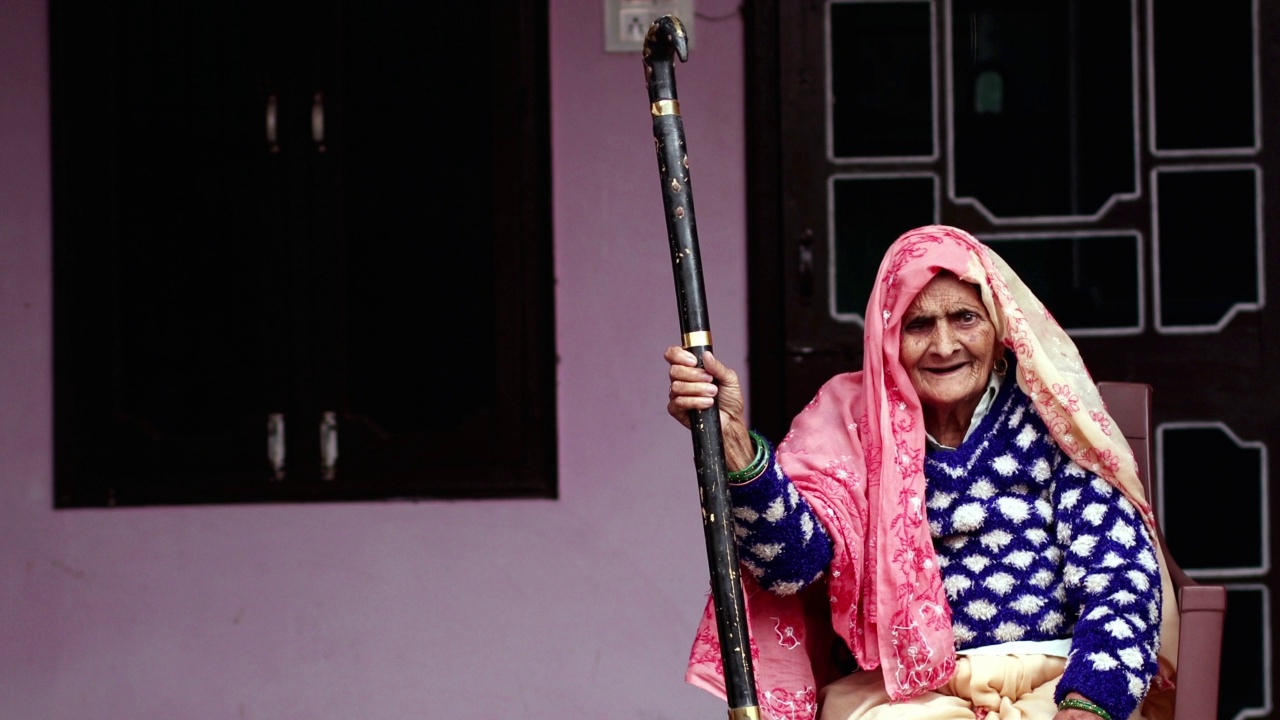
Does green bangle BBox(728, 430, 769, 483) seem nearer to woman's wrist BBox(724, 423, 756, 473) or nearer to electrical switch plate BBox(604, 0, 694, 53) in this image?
woman's wrist BBox(724, 423, 756, 473)

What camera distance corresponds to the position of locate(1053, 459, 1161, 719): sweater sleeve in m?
2.01

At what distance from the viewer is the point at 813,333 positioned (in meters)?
3.35

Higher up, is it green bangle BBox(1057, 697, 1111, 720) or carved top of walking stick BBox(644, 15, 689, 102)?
carved top of walking stick BBox(644, 15, 689, 102)

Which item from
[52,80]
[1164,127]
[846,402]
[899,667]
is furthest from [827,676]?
[52,80]

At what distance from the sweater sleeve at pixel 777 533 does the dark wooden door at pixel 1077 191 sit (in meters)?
1.18

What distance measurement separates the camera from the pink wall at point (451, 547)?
336 cm

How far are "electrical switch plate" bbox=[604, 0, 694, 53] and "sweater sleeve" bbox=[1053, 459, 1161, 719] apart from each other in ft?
5.45

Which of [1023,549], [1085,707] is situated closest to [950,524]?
[1023,549]

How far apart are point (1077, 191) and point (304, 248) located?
202 centimetres

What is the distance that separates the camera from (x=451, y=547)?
3379 mm

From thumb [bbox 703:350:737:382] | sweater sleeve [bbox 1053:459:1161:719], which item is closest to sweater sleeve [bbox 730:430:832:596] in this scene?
thumb [bbox 703:350:737:382]

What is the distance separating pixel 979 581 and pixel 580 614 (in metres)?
1.41

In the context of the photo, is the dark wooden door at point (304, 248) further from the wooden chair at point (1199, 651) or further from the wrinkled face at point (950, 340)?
the wooden chair at point (1199, 651)

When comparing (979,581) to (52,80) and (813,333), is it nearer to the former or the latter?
(813,333)
